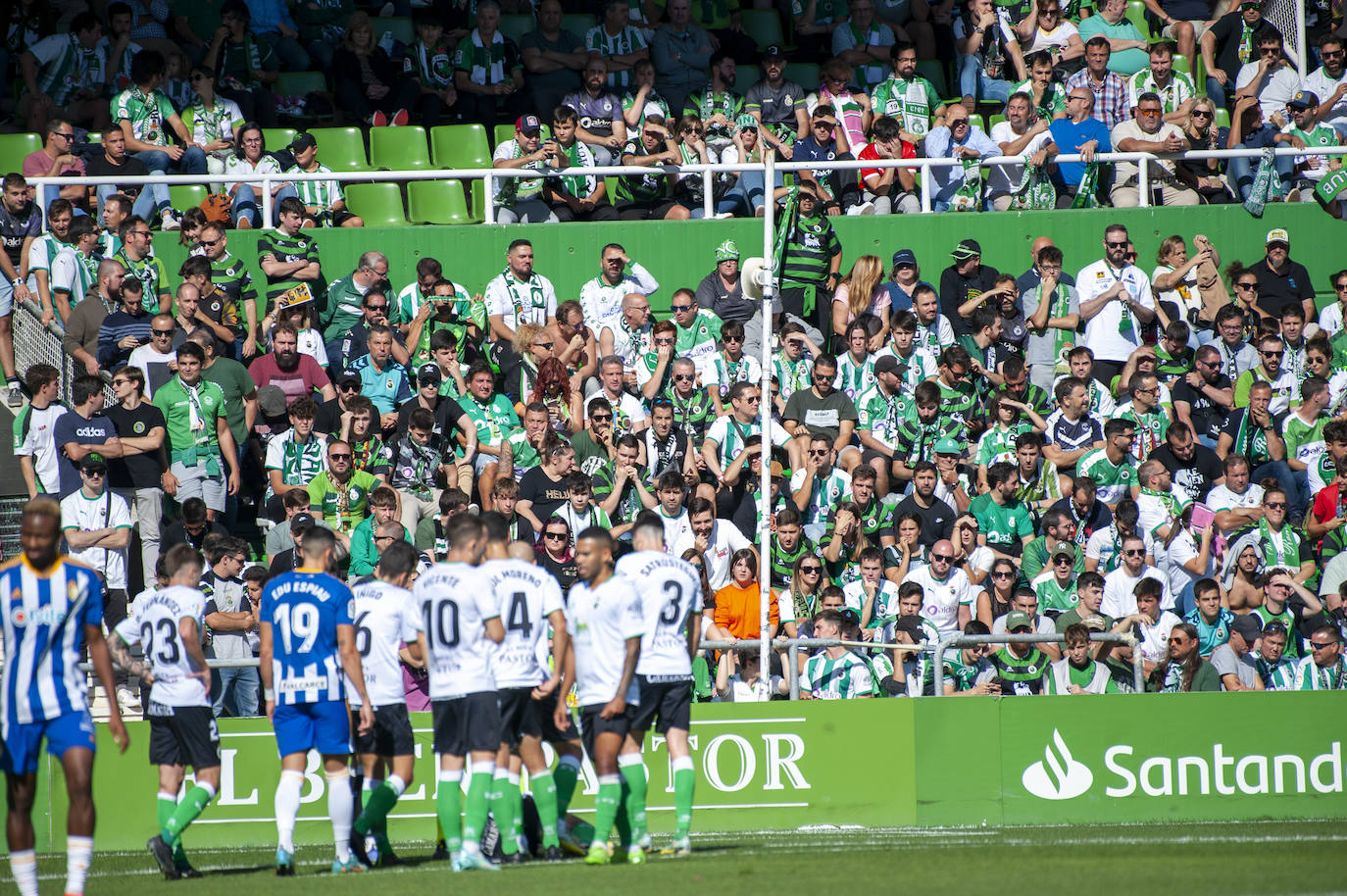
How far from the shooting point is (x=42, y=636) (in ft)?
28.3

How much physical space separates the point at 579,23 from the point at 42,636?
13604mm

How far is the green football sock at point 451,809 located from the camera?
1004 centimetres

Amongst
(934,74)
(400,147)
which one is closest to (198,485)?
(400,147)

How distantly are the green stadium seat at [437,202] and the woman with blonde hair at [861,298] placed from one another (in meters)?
4.50

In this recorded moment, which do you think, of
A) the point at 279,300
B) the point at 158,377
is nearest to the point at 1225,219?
the point at 279,300

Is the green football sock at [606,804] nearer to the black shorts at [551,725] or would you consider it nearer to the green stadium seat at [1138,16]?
the black shorts at [551,725]

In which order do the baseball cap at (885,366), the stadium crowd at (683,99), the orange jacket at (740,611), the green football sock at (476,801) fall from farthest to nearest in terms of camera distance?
the stadium crowd at (683,99) → the baseball cap at (885,366) → the orange jacket at (740,611) → the green football sock at (476,801)

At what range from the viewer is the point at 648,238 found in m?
18.1

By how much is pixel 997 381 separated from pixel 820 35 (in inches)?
256

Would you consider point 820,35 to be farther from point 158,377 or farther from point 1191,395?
point 158,377

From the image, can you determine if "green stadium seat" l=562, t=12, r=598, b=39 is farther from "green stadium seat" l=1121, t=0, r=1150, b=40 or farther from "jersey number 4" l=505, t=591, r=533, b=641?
"jersey number 4" l=505, t=591, r=533, b=641

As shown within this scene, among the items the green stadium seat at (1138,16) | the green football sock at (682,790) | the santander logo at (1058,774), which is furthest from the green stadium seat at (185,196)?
the green stadium seat at (1138,16)

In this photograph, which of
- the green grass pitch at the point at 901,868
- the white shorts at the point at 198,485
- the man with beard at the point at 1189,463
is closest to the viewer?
the green grass pitch at the point at 901,868

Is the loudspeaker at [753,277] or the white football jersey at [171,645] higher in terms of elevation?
the loudspeaker at [753,277]
